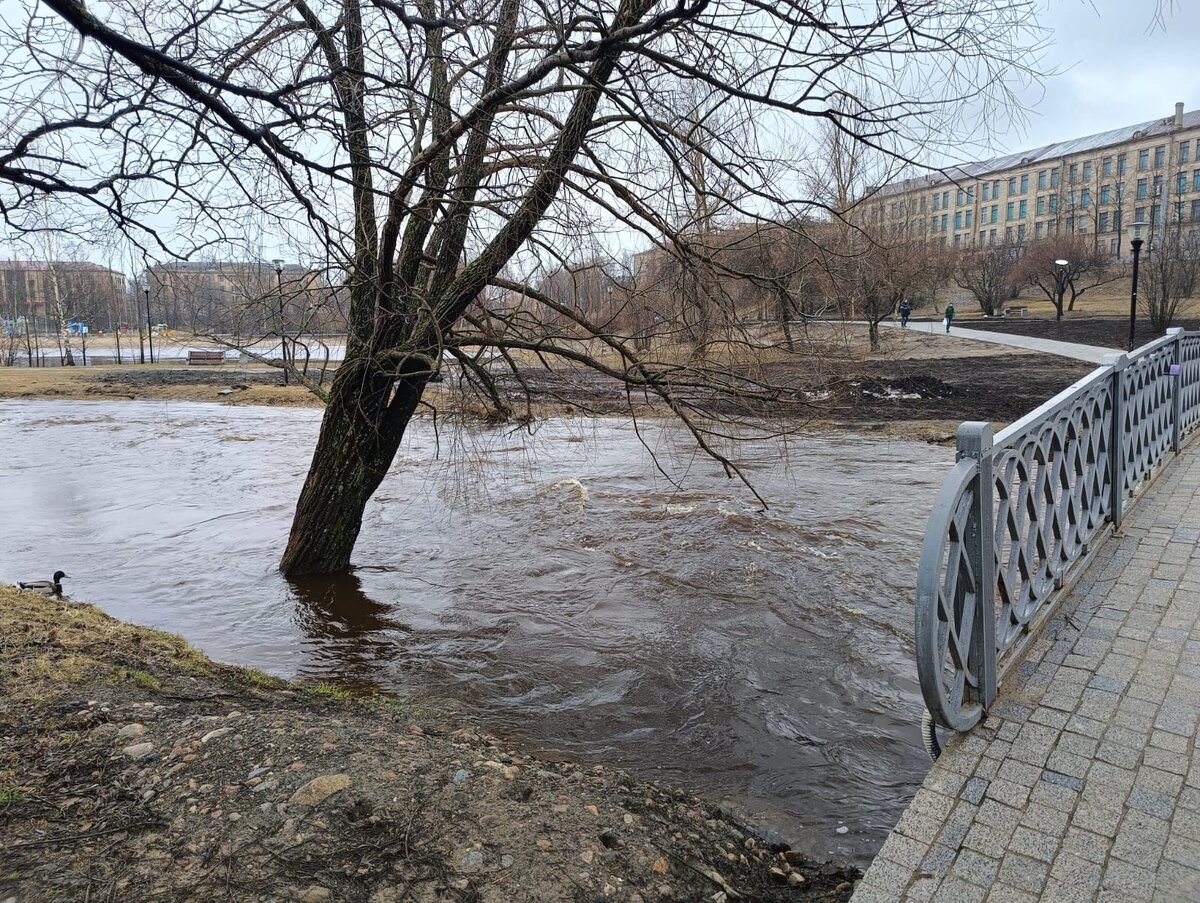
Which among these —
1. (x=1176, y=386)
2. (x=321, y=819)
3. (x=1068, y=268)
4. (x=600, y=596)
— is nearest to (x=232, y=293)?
(x=321, y=819)

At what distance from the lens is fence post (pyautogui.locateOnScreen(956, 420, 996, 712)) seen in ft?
9.89

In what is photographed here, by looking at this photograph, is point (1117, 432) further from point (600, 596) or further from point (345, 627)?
point (345, 627)

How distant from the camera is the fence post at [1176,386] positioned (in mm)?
7176

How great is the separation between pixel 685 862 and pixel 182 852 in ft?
6.01

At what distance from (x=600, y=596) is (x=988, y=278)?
57.7m

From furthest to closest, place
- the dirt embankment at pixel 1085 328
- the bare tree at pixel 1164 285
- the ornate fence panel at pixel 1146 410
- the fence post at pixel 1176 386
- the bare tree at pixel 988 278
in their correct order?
the bare tree at pixel 988 278 < the bare tree at pixel 1164 285 < the dirt embankment at pixel 1085 328 < the fence post at pixel 1176 386 < the ornate fence panel at pixel 1146 410

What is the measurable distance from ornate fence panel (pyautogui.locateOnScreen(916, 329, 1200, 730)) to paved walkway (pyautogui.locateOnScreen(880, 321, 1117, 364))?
58.0 feet

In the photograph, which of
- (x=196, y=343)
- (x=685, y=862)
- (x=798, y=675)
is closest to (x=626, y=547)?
(x=798, y=675)

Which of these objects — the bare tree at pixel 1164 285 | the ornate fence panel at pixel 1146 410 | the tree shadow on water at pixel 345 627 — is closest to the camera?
the ornate fence panel at pixel 1146 410

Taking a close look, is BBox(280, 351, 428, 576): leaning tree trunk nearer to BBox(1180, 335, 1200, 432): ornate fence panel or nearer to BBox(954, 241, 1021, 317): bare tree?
BBox(1180, 335, 1200, 432): ornate fence panel

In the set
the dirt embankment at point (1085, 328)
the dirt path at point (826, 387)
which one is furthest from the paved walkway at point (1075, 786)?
the dirt embankment at point (1085, 328)

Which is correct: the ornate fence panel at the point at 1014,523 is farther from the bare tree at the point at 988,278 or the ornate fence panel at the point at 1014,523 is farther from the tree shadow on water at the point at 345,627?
the bare tree at the point at 988,278

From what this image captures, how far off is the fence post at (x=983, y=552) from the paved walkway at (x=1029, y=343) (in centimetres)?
2034

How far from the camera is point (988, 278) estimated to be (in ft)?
188
